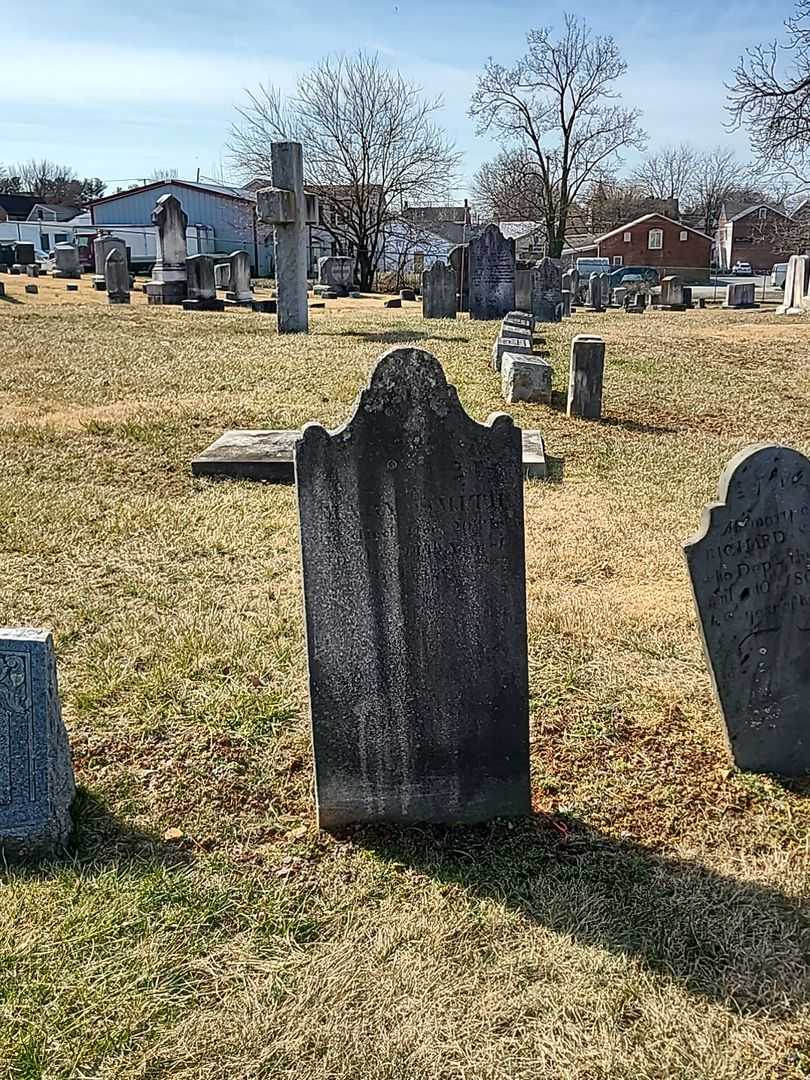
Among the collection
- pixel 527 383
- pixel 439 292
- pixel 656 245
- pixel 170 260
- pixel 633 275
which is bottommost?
pixel 527 383

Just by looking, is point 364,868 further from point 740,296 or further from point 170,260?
point 740,296

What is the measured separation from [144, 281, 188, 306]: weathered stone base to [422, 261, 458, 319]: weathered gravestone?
6.47 m

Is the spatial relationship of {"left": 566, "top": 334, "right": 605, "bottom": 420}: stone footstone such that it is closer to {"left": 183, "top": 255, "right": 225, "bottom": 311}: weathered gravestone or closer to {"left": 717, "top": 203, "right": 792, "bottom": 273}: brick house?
{"left": 183, "top": 255, "right": 225, "bottom": 311}: weathered gravestone

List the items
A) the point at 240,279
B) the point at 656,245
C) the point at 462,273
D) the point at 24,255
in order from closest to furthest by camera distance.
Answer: the point at 462,273 → the point at 240,279 → the point at 24,255 → the point at 656,245

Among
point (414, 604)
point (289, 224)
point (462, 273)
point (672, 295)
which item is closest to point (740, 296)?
point (672, 295)

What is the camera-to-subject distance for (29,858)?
9.17 ft

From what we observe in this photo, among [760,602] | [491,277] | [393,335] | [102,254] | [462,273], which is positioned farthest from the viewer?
[102,254]

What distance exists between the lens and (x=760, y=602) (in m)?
3.18

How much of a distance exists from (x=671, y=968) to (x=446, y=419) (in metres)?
1.67

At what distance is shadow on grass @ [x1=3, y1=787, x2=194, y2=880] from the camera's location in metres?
2.76

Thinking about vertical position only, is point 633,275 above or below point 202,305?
above

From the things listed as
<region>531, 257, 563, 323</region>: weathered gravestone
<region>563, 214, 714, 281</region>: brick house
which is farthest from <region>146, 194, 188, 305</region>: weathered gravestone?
<region>563, 214, 714, 281</region>: brick house

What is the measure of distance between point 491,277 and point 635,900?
19.0m

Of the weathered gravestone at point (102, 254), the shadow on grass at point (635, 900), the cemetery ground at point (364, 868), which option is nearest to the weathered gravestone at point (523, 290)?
the weathered gravestone at point (102, 254)
